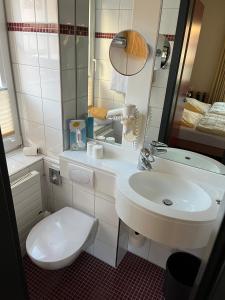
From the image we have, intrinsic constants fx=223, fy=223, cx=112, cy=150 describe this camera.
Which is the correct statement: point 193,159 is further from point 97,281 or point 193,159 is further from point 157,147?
point 97,281

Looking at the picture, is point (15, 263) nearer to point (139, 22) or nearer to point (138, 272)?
point (139, 22)

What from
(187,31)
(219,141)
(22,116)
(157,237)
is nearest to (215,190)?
(219,141)

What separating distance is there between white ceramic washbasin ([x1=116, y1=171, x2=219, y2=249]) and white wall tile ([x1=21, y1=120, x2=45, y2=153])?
835 millimetres

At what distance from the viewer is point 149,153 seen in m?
1.41

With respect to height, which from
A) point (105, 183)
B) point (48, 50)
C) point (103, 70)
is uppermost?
point (48, 50)

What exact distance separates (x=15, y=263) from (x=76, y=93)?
1.25 m

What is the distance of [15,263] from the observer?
0.64 m

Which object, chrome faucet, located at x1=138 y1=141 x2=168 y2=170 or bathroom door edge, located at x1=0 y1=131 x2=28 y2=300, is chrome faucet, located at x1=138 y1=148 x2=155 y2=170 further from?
bathroom door edge, located at x1=0 y1=131 x2=28 y2=300

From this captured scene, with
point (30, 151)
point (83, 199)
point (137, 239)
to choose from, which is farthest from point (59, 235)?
point (30, 151)

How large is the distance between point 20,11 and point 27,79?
0.43m

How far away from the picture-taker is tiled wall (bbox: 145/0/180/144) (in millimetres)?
1193

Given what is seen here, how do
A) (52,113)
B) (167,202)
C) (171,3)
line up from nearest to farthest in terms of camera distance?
(171,3)
(167,202)
(52,113)

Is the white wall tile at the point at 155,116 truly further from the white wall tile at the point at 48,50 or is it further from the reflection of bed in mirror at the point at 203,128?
the white wall tile at the point at 48,50

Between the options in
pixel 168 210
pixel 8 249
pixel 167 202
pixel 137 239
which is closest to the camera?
pixel 8 249
